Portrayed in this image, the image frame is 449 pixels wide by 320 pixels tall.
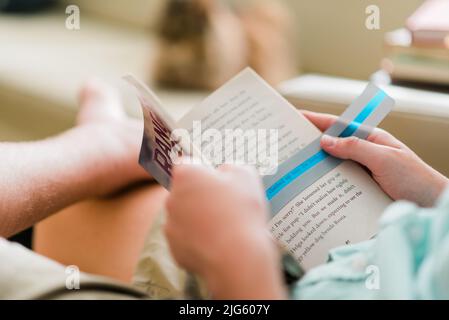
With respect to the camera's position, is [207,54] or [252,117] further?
[207,54]

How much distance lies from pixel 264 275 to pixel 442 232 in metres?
→ 0.14

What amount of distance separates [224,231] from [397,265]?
0.45ft

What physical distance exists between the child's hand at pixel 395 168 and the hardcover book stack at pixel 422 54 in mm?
499

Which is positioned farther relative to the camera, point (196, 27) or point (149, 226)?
point (196, 27)

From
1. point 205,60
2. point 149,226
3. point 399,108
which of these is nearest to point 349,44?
point 205,60

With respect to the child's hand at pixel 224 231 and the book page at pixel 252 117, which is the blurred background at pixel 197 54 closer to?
the book page at pixel 252 117

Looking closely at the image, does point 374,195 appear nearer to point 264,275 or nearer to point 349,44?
point 264,275

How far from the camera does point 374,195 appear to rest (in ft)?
2.20

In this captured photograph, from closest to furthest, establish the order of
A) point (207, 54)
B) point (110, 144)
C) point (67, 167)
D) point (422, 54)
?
point (67, 167), point (110, 144), point (422, 54), point (207, 54)

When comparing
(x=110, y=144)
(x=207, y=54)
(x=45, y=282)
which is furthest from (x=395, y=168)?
(x=207, y=54)

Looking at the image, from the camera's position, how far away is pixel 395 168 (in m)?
0.66

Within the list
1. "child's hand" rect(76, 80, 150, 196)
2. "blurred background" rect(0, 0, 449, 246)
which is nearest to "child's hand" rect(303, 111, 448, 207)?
"child's hand" rect(76, 80, 150, 196)

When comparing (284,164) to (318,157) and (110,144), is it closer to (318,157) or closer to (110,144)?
(318,157)
